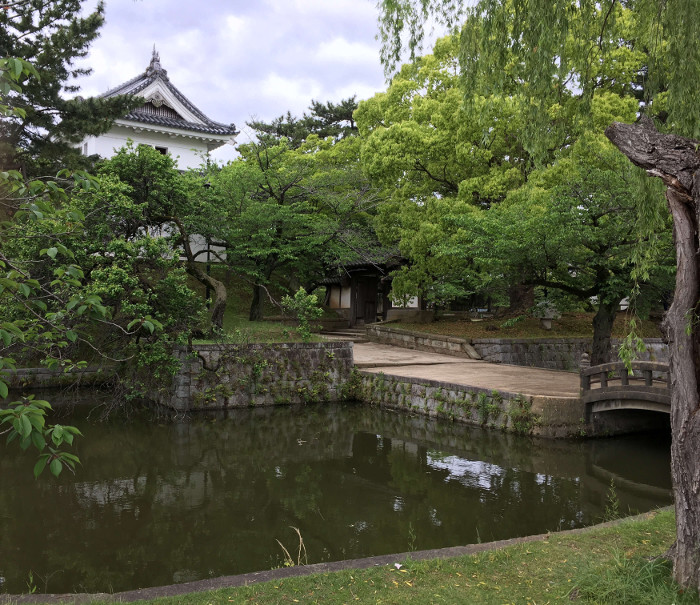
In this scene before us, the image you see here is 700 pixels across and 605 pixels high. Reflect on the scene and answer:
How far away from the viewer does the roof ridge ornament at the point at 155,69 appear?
26.2 metres

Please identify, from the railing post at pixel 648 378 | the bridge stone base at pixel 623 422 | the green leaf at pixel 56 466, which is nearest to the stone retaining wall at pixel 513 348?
the bridge stone base at pixel 623 422

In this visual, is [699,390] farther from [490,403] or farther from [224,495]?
[490,403]

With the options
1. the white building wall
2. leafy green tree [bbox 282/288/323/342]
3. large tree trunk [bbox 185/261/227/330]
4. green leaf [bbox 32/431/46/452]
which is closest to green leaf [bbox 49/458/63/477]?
green leaf [bbox 32/431/46/452]

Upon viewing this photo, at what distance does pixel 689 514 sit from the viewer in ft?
12.4

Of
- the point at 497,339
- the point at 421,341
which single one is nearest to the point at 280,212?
the point at 421,341

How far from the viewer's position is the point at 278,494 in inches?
323

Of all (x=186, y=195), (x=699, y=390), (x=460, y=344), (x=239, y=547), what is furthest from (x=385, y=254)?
(x=699, y=390)

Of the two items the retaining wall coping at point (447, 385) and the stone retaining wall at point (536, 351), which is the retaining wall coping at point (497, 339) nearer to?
the stone retaining wall at point (536, 351)

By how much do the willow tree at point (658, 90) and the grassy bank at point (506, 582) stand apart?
0.33 meters

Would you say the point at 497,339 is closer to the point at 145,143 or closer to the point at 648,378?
the point at 648,378

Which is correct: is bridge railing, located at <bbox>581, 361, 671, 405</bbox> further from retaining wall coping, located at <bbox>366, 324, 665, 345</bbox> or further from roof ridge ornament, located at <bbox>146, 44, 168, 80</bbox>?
roof ridge ornament, located at <bbox>146, 44, 168, 80</bbox>

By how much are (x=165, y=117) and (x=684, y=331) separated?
84.9ft

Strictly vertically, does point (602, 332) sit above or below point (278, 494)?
above

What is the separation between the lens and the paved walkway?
41.8 ft
